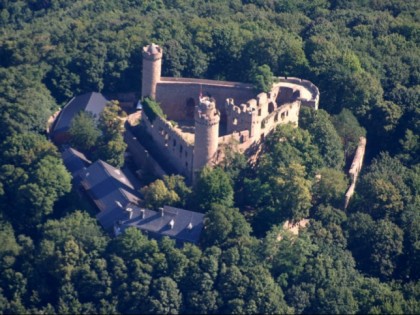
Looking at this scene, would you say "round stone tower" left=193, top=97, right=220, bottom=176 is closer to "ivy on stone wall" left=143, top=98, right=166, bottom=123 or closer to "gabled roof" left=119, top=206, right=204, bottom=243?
"gabled roof" left=119, top=206, right=204, bottom=243

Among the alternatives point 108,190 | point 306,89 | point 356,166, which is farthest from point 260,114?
point 108,190

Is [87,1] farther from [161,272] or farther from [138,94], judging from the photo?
[161,272]

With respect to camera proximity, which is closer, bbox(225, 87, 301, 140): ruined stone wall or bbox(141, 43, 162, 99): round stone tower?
bbox(225, 87, 301, 140): ruined stone wall

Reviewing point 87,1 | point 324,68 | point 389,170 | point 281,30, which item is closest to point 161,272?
point 389,170

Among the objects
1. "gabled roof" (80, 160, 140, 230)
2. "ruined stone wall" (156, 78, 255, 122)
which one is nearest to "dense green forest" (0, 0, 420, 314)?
"gabled roof" (80, 160, 140, 230)

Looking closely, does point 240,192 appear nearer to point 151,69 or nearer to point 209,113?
point 209,113
